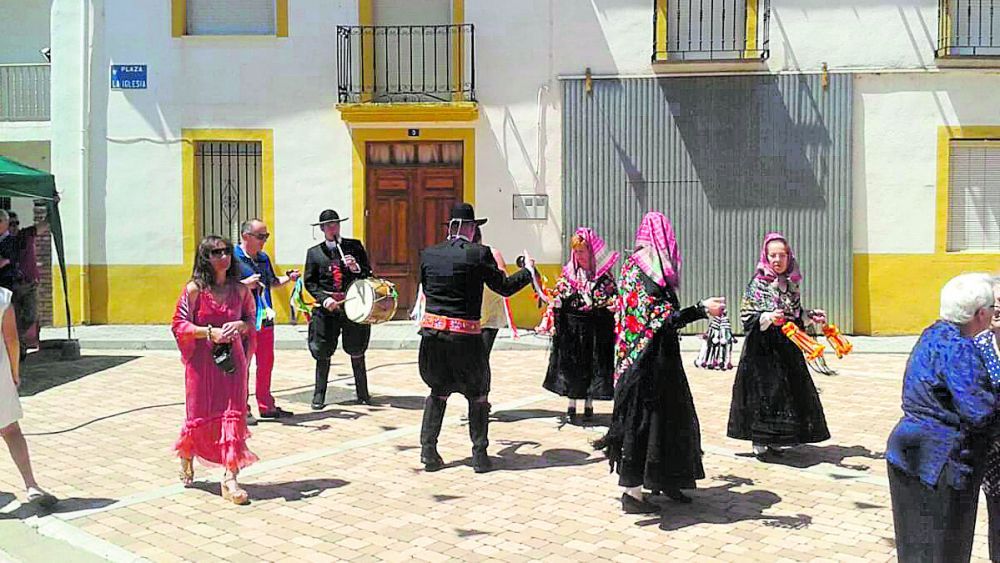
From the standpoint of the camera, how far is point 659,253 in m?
5.93

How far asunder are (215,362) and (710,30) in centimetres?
1155

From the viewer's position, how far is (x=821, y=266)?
15.2 meters

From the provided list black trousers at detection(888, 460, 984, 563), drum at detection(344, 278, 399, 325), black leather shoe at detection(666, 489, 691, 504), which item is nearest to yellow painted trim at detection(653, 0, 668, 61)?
drum at detection(344, 278, 399, 325)

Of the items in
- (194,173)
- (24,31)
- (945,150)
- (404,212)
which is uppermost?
(24,31)

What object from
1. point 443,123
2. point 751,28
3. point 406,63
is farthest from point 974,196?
point 406,63

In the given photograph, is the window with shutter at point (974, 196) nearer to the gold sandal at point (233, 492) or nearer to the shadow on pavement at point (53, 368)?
the shadow on pavement at point (53, 368)

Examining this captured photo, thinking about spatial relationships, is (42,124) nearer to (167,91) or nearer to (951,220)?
(167,91)

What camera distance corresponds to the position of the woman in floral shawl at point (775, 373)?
7.08 meters

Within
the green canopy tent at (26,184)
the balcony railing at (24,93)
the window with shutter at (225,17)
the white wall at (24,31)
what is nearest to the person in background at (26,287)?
the green canopy tent at (26,184)

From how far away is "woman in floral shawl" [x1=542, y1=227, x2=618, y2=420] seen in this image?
8352 millimetres

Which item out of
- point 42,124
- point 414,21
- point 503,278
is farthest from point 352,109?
point 503,278

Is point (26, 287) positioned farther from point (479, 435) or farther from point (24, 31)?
point (24, 31)

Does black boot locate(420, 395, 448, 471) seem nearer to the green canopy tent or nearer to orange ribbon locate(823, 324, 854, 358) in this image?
orange ribbon locate(823, 324, 854, 358)

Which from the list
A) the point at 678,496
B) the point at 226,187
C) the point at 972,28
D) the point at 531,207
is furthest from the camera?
the point at 226,187
